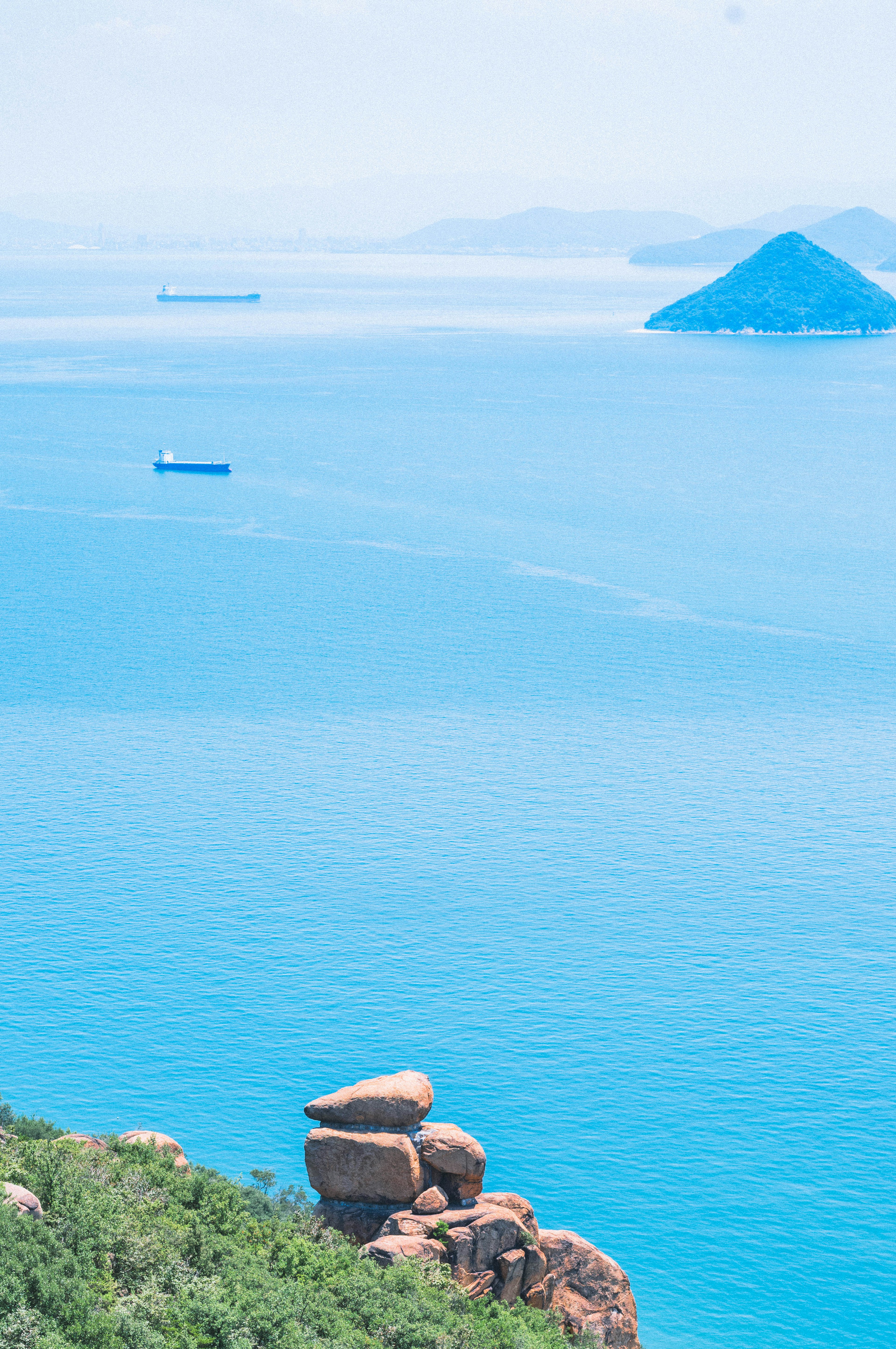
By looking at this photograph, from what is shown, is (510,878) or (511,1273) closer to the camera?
(511,1273)

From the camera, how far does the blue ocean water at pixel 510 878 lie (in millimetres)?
57562

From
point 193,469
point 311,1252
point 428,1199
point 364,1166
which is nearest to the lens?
point 311,1252

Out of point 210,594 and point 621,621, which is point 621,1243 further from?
point 210,594

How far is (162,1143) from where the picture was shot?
45.1 m

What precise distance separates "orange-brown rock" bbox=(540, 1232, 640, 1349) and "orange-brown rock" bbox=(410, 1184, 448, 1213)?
11.4 ft

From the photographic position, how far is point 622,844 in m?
84.7

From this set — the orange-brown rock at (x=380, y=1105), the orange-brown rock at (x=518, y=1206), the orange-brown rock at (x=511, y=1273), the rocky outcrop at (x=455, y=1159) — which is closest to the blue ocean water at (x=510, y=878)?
the orange-brown rock at (x=518, y=1206)

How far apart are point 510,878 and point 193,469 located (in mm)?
121666

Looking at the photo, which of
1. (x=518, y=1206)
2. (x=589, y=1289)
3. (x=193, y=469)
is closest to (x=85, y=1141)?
(x=518, y=1206)

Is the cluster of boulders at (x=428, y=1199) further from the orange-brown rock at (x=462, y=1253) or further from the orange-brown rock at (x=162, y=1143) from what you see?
the orange-brown rock at (x=162, y=1143)

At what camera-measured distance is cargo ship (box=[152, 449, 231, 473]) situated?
188m

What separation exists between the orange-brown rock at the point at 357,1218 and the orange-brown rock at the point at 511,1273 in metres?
3.86

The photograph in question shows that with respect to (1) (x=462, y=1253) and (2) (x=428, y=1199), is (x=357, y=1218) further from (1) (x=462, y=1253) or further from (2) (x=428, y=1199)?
(1) (x=462, y=1253)

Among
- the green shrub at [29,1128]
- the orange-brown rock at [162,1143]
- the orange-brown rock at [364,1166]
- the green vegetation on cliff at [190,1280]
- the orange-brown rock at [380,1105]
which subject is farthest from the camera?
the green shrub at [29,1128]
